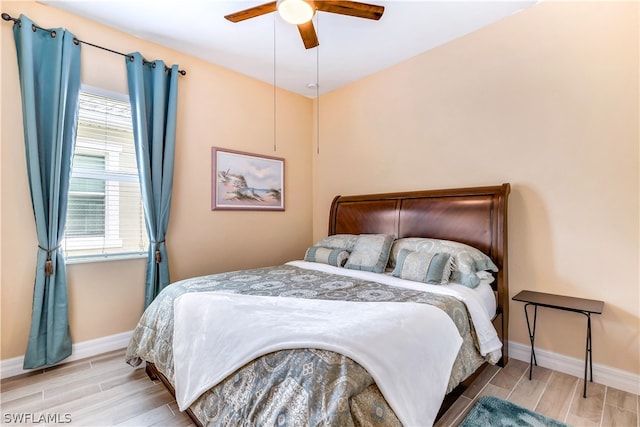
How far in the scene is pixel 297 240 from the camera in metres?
4.16

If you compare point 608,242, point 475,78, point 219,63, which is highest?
point 219,63

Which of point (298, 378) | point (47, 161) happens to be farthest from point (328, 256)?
point (47, 161)

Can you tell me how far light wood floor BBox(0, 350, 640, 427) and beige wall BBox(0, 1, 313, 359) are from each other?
416mm

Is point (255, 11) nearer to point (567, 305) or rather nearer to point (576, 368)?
point (567, 305)

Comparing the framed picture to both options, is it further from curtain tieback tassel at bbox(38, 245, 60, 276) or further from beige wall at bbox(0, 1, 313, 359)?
curtain tieback tassel at bbox(38, 245, 60, 276)

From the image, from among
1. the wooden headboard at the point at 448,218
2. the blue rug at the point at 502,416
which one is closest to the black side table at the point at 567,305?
the wooden headboard at the point at 448,218

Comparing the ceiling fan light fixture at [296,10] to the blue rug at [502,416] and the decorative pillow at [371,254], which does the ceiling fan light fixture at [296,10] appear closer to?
the decorative pillow at [371,254]

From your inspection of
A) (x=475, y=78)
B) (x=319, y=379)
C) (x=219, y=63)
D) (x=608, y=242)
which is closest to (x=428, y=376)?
(x=319, y=379)

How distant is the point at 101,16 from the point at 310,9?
197cm

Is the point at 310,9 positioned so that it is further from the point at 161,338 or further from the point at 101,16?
the point at 161,338

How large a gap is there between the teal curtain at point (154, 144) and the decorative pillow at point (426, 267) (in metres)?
2.21

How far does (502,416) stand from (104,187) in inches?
137

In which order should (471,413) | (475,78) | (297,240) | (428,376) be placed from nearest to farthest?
(428,376), (471,413), (475,78), (297,240)

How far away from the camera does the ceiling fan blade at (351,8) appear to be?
192 cm
